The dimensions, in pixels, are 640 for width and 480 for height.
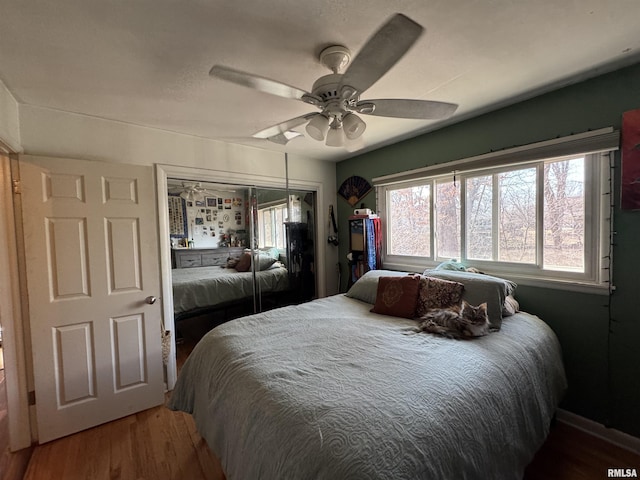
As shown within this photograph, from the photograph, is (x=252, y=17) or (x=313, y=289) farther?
(x=313, y=289)

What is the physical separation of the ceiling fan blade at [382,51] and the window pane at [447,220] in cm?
176

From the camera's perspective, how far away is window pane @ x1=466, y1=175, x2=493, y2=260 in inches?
92.6

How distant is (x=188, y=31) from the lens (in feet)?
4.08

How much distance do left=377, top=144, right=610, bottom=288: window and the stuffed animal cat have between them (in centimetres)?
75

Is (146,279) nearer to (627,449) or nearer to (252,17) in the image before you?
(252,17)

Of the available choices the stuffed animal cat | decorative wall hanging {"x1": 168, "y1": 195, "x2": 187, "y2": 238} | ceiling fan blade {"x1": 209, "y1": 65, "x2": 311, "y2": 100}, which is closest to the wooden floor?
the stuffed animal cat

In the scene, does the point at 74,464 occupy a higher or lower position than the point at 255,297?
lower

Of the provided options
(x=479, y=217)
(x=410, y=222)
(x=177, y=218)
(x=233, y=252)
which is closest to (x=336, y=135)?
(x=479, y=217)

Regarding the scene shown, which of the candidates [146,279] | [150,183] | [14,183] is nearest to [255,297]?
[146,279]

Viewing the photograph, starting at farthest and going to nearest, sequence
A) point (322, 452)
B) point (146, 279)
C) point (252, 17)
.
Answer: point (146, 279), point (252, 17), point (322, 452)

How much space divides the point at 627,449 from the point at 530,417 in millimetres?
1090

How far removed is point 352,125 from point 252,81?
592 millimetres

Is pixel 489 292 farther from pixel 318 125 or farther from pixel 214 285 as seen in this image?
pixel 214 285

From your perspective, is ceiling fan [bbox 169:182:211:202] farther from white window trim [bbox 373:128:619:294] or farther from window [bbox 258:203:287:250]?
white window trim [bbox 373:128:619:294]
